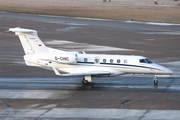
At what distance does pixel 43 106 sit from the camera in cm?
3150

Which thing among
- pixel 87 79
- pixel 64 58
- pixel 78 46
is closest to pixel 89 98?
pixel 87 79

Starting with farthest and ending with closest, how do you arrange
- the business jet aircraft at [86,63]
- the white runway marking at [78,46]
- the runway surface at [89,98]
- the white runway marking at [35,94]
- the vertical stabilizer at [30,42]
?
1. the white runway marking at [78,46]
2. the vertical stabilizer at [30,42]
3. the business jet aircraft at [86,63]
4. the white runway marking at [35,94]
5. the runway surface at [89,98]

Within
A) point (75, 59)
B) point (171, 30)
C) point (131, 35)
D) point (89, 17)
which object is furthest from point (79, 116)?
point (89, 17)

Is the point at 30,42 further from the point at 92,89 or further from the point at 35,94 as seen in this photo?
the point at 92,89

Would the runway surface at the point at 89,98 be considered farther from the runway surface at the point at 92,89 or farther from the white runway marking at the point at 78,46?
the white runway marking at the point at 78,46

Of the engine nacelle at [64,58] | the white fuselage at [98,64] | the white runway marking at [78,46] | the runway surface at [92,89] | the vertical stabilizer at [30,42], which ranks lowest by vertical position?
the white runway marking at [78,46]

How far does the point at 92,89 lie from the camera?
36.4m

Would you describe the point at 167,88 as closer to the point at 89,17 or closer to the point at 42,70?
the point at 42,70

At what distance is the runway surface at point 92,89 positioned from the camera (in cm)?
3002

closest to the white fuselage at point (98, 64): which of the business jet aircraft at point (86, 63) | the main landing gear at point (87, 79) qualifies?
the business jet aircraft at point (86, 63)

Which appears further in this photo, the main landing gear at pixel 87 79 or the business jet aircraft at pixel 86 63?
the main landing gear at pixel 87 79

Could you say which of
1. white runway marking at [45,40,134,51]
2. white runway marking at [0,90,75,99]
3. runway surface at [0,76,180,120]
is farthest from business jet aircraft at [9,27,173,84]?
white runway marking at [45,40,134,51]

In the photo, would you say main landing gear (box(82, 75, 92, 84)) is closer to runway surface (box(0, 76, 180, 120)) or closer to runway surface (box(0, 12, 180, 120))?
runway surface (box(0, 76, 180, 120))

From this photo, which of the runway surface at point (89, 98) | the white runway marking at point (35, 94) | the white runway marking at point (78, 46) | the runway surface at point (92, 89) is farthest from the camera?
the white runway marking at point (78, 46)
